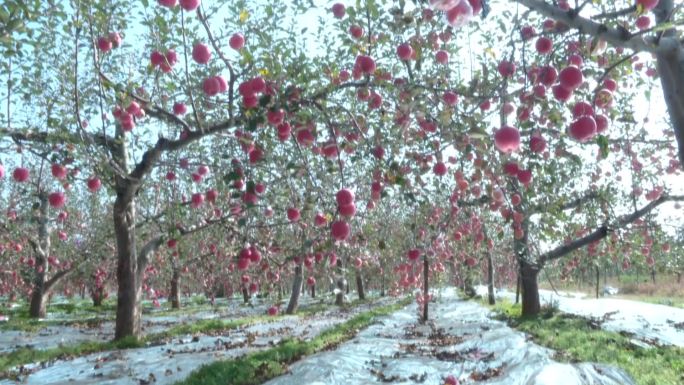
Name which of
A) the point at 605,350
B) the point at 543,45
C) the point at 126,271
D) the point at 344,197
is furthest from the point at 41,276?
the point at 543,45

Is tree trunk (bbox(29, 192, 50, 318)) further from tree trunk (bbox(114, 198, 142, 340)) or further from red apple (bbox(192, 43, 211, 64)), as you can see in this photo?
red apple (bbox(192, 43, 211, 64))

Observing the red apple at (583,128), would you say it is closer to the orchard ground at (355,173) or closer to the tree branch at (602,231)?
the orchard ground at (355,173)

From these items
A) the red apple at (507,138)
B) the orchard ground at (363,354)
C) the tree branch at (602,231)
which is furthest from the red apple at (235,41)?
the tree branch at (602,231)

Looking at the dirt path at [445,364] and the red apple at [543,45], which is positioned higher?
the red apple at [543,45]

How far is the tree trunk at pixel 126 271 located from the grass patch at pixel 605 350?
7.47m

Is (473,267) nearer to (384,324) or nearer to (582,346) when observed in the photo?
(582,346)

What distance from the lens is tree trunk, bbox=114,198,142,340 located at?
9.14m

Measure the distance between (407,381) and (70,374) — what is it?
5.00m

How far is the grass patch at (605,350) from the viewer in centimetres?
684

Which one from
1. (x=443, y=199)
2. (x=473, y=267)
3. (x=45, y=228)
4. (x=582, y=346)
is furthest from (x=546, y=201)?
(x=45, y=228)

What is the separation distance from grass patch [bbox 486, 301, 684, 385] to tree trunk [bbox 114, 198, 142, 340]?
24.5ft

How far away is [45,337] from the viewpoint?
39.7 ft

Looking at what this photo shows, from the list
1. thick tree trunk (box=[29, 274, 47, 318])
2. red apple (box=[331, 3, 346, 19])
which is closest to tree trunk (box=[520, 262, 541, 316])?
red apple (box=[331, 3, 346, 19])

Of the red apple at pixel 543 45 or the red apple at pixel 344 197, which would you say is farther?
the red apple at pixel 543 45
